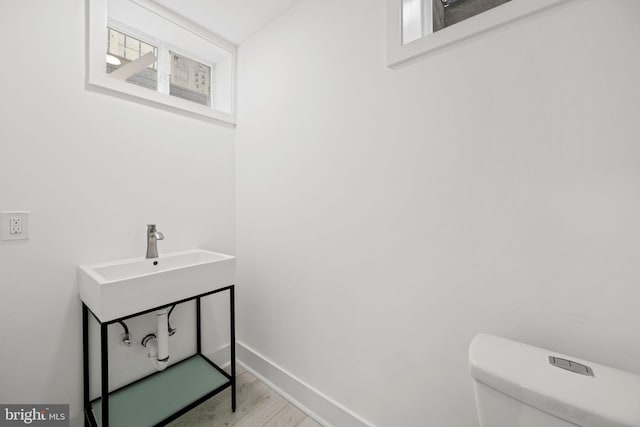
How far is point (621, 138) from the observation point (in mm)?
783

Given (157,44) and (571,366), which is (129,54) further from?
(571,366)

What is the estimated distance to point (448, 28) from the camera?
107 centimetres

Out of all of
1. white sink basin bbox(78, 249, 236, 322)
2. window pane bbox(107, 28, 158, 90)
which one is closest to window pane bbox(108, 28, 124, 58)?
window pane bbox(107, 28, 158, 90)

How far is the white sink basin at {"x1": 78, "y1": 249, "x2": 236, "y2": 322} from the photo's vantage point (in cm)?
115

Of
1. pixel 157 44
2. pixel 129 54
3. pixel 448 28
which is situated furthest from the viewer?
pixel 157 44

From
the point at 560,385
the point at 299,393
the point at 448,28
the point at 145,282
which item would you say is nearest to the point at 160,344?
the point at 145,282

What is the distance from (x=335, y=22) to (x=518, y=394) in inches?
67.2

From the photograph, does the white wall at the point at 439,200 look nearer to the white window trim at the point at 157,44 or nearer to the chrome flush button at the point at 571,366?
the chrome flush button at the point at 571,366

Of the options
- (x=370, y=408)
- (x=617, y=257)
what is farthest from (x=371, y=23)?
(x=370, y=408)

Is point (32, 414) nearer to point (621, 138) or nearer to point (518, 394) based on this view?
point (518, 394)

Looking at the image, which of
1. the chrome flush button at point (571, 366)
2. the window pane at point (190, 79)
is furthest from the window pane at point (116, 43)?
the chrome flush button at point (571, 366)

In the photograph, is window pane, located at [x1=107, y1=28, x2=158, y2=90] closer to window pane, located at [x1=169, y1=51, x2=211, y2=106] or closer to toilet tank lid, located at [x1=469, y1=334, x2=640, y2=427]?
window pane, located at [x1=169, y1=51, x2=211, y2=106]

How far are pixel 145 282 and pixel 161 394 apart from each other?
73 cm

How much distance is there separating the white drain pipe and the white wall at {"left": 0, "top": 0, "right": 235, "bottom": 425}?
0.10 m
